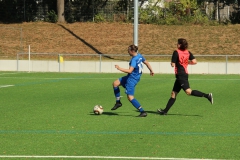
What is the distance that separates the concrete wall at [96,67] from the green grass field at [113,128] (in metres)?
16.7

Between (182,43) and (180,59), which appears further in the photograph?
(180,59)

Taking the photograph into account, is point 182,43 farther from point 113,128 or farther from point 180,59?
point 113,128

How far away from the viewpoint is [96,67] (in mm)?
43125

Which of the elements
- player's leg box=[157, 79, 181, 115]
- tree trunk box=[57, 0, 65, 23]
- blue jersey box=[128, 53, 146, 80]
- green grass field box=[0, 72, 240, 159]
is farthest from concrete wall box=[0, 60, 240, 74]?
blue jersey box=[128, 53, 146, 80]

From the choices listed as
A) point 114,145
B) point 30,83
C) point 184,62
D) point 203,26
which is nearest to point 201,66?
point 30,83

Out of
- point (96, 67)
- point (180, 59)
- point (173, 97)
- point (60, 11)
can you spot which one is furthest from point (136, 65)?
point (60, 11)

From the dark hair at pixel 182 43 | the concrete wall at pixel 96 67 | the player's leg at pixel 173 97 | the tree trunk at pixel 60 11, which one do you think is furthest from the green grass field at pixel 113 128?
the tree trunk at pixel 60 11

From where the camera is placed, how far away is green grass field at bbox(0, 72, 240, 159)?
11.6 metres

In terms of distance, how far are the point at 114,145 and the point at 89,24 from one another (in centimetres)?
4851

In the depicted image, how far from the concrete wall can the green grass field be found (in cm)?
1671

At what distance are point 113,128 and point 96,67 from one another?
28.5m

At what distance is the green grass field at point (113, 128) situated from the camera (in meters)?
11.6

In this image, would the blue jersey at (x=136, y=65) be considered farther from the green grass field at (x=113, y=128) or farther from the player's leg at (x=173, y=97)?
the player's leg at (x=173, y=97)

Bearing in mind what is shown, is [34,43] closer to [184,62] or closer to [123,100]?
[123,100]
